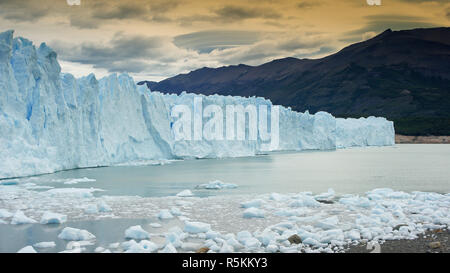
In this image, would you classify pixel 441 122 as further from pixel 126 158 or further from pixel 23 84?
pixel 23 84

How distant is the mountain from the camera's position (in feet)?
325

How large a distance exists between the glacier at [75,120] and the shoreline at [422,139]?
3613 cm

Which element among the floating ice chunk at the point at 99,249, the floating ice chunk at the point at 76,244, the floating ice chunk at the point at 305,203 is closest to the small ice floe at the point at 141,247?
the floating ice chunk at the point at 99,249

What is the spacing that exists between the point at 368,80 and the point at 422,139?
6356 cm

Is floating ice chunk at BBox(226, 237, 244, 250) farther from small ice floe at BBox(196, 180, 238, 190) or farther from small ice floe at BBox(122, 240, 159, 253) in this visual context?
small ice floe at BBox(196, 180, 238, 190)

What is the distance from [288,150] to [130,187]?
31215mm

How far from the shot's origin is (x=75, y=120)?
21.3 m

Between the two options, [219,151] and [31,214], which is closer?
[31,214]

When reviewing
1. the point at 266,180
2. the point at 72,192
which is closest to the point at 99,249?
the point at 72,192

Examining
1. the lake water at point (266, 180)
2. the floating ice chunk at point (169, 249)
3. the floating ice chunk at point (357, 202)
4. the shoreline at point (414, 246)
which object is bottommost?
the lake water at point (266, 180)

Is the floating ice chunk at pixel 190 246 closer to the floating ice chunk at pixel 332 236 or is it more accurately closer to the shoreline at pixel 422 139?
the floating ice chunk at pixel 332 236

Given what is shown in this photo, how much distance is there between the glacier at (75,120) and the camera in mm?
17312

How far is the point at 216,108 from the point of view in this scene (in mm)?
31391
